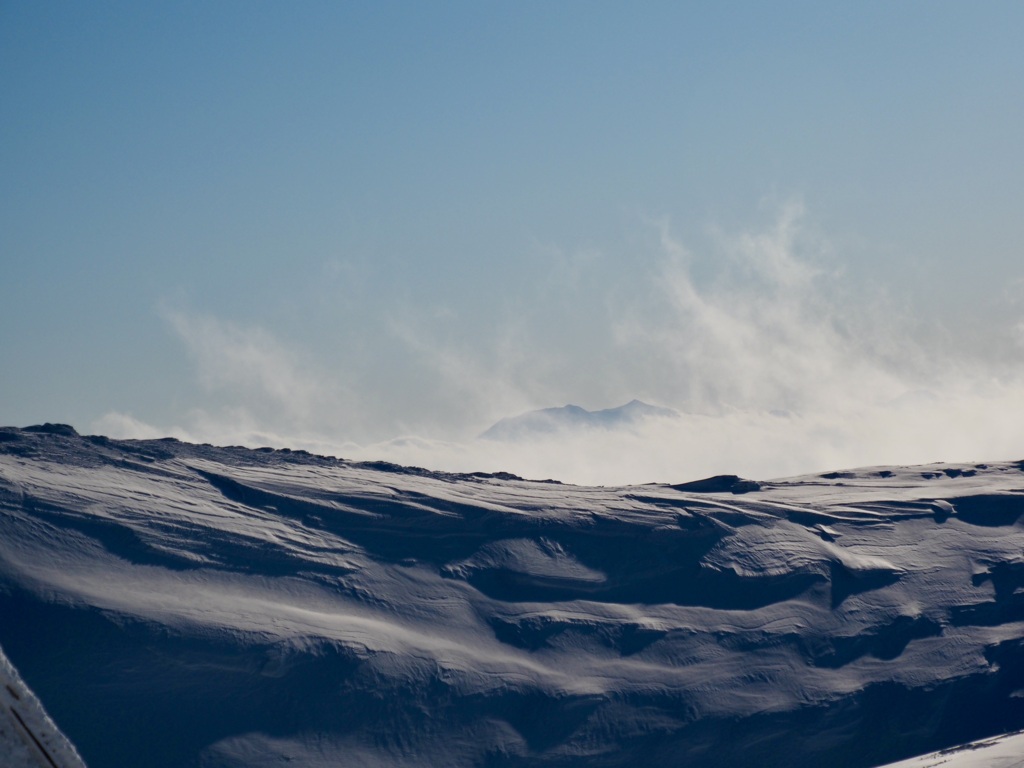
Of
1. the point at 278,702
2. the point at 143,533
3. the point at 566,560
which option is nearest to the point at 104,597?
the point at 143,533

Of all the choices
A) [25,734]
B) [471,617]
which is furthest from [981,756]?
[25,734]

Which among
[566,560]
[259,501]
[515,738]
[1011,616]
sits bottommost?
[515,738]

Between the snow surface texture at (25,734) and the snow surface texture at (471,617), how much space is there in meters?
21.0

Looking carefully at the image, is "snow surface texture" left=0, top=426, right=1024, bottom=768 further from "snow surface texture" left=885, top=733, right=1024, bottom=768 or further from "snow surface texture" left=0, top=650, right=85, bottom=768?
"snow surface texture" left=0, top=650, right=85, bottom=768

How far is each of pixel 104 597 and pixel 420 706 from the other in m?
7.30

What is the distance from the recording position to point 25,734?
2166 mm

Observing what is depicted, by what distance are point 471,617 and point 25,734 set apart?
25.2m

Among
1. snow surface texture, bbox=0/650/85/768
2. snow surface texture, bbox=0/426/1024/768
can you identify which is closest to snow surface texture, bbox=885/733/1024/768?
snow surface texture, bbox=0/426/1024/768

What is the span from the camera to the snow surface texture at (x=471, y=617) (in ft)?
74.4

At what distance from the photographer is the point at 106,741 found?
69.5 ft

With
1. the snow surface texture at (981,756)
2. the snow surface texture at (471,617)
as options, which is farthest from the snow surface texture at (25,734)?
the snow surface texture at (981,756)

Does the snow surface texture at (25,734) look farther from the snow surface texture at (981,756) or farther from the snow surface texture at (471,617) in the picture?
the snow surface texture at (981,756)

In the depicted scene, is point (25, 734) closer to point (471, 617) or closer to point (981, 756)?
point (981, 756)

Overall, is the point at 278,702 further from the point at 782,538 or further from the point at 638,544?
the point at 782,538
